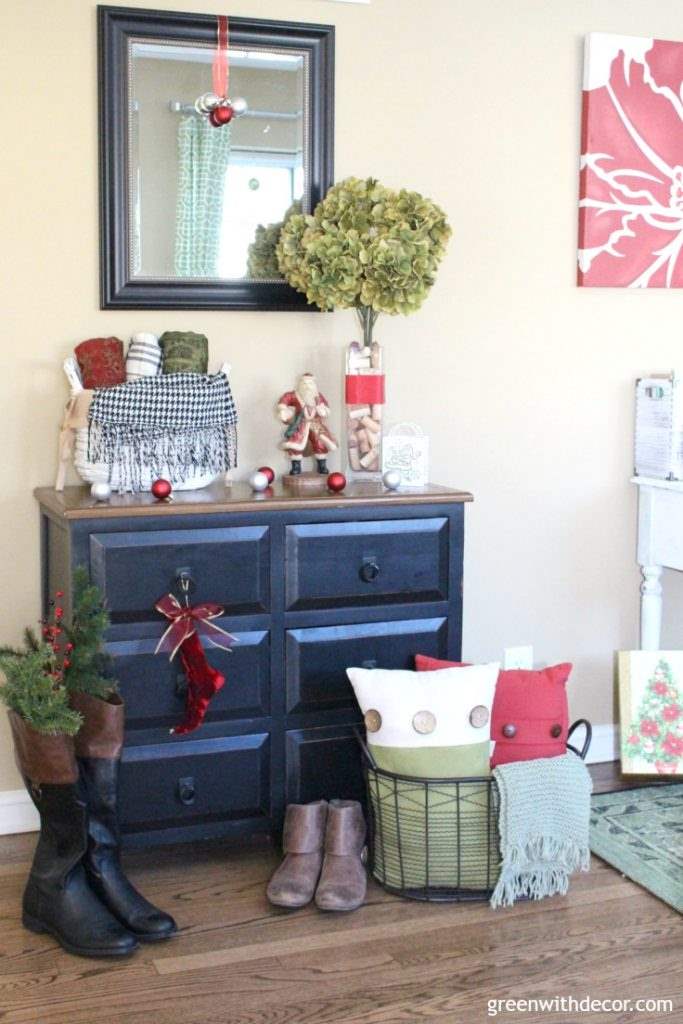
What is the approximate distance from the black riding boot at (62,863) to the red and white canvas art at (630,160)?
184 centimetres

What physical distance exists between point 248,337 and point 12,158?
665mm

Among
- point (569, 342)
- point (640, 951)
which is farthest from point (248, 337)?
point (640, 951)

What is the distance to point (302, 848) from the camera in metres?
2.58

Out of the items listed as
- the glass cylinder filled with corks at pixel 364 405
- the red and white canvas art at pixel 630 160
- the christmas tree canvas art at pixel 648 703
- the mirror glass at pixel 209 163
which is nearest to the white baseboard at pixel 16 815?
the glass cylinder filled with corks at pixel 364 405

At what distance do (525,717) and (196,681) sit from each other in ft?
2.35

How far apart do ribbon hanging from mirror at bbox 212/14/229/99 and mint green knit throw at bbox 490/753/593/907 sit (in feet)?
5.35

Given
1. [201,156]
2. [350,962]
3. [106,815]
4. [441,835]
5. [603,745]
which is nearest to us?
[350,962]

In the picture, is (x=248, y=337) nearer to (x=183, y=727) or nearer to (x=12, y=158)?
(x=12, y=158)

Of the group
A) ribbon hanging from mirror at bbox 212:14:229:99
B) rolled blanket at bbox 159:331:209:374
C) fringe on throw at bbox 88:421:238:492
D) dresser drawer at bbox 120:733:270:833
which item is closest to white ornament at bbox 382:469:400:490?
fringe on throw at bbox 88:421:238:492

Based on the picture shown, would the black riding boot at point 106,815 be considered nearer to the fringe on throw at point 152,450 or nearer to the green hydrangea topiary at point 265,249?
the fringe on throw at point 152,450

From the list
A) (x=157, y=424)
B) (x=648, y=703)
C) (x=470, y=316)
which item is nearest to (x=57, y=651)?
(x=157, y=424)

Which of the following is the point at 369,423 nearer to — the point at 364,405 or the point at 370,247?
the point at 364,405

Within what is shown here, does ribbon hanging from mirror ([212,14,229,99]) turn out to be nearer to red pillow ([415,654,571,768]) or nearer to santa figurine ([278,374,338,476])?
santa figurine ([278,374,338,476])

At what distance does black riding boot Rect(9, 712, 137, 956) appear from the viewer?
2295 millimetres
